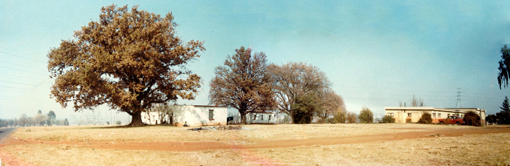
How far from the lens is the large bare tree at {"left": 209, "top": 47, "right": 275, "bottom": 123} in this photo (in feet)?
148

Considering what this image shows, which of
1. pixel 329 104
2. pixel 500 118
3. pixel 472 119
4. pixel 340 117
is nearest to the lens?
pixel 472 119

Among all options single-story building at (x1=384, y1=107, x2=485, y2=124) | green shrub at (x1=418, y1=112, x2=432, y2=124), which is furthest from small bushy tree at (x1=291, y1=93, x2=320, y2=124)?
single-story building at (x1=384, y1=107, x2=485, y2=124)

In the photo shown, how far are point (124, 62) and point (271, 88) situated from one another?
987 inches

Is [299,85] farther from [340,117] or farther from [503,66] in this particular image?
[503,66]

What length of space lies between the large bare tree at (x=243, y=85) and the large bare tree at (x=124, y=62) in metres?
11.7

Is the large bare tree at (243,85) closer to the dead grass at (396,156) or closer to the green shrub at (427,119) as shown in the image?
the green shrub at (427,119)

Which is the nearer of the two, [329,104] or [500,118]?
[500,118]

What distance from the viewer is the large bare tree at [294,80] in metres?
49.1

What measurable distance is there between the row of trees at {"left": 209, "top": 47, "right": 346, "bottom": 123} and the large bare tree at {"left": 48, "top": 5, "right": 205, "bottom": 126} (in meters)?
12.4

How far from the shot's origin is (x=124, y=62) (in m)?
27.5

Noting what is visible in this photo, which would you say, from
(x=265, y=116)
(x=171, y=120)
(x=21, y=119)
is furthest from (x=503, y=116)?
(x=21, y=119)

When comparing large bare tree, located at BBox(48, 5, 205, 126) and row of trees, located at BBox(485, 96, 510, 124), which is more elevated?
large bare tree, located at BBox(48, 5, 205, 126)

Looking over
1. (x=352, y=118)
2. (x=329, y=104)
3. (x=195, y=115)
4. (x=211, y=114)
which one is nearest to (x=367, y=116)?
(x=352, y=118)

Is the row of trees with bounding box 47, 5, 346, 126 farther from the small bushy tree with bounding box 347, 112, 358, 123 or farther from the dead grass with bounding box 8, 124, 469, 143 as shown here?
the small bushy tree with bounding box 347, 112, 358, 123
